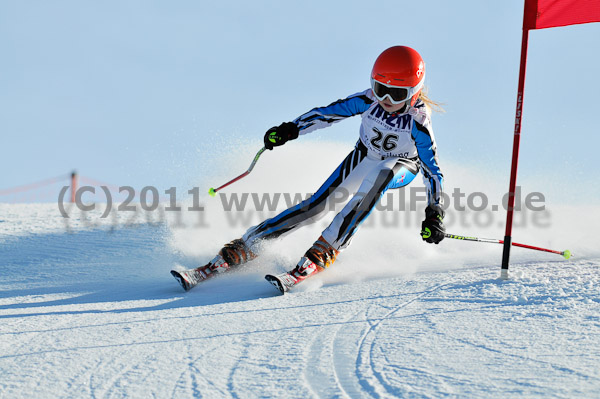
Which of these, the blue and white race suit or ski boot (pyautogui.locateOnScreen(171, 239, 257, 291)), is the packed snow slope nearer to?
ski boot (pyautogui.locateOnScreen(171, 239, 257, 291))

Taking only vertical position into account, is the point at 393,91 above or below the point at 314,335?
above

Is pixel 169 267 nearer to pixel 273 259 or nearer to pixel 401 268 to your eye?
pixel 273 259

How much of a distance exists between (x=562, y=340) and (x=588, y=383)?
1.53 ft

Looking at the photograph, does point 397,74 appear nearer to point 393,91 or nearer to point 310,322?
point 393,91

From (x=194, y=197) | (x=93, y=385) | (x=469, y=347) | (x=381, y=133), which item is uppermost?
(x=381, y=133)

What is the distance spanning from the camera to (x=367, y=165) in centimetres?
409

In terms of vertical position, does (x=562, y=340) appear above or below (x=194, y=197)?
below

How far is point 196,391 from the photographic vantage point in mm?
1983

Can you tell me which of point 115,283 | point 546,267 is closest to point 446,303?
point 546,267

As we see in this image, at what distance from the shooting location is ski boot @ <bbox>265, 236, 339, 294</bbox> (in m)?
3.48

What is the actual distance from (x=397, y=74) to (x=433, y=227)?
1.03 metres

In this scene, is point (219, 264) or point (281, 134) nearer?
point (219, 264)

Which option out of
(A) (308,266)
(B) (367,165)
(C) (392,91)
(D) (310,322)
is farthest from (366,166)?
(D) (310,322)

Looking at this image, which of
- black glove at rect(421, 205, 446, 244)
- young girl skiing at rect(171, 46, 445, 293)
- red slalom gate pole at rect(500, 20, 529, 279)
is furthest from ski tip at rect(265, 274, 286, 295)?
red slalom gate pole at rect(500, 20, 529, 279)
